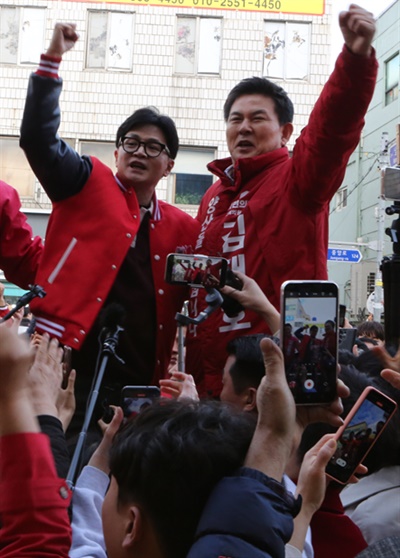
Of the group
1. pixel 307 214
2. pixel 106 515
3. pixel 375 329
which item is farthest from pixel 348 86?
pixel 375 329

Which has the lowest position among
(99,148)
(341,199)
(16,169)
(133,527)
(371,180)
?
(133,527)

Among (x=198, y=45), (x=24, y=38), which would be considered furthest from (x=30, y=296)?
(x=24, y=38)

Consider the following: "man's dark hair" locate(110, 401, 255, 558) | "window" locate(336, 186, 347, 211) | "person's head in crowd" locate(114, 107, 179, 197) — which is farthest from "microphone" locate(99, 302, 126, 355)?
"window" locate(336, 186, 347, 211)

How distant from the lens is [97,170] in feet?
10.6

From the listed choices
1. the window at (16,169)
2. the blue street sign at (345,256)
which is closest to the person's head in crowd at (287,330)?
the blue street sign at (345,256)

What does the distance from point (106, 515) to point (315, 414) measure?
1.75ft

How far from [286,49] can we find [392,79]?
23.7 feet

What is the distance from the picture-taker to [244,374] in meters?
2.50

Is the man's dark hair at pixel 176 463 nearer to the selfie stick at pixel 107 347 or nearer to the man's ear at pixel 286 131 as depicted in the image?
the selfie stick at pixel 107 347

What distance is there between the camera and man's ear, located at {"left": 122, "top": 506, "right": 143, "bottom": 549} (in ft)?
4.70

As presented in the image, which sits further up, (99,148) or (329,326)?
(99,148)

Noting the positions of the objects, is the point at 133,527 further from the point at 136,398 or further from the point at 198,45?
the point at 198,45

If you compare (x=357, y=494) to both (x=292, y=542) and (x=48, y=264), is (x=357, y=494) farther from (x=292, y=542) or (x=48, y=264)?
(x=48, y=264)

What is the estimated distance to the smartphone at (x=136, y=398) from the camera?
2473 millimetres
